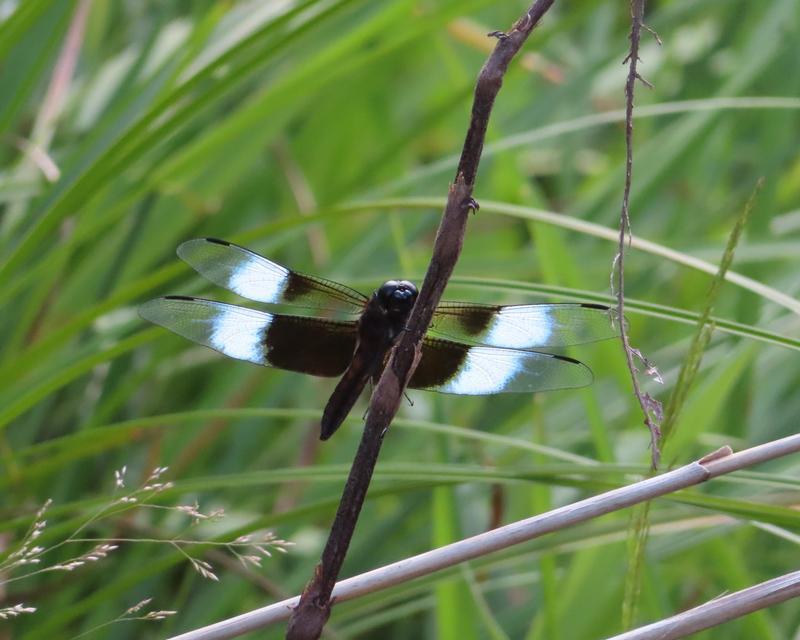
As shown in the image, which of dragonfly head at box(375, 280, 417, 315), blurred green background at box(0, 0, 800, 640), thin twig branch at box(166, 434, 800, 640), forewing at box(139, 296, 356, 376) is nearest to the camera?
thin twig branch at box(166, 434, 800, 640)

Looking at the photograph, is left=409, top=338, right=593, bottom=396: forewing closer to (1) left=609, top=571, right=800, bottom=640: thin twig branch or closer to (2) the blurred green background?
(2) the blurred green background

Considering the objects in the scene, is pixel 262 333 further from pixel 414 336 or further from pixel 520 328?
pixel 414 336

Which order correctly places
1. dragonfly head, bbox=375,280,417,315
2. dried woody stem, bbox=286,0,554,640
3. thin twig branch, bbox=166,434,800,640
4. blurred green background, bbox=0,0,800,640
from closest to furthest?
1. dried woody stem, bbox=286,0,554,640
2. thin twig branch, bbox=166,434,800,640
3. dragonfly head, bbox=375,280,417,315
4. blurred green background, bbox=0,0,800,640

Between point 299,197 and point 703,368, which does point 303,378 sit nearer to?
point 299,197

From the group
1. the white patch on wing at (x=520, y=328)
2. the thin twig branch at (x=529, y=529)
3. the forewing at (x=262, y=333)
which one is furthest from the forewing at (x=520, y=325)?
the thin twig branch at (x=529, y=529)

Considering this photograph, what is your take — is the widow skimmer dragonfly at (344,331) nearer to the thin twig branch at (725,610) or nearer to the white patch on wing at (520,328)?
the white patch on wing at (520,328)

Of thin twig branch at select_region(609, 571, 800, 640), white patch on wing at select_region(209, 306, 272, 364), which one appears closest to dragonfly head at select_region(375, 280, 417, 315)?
white patch on wing at select_region(209, 306, 272, 364)

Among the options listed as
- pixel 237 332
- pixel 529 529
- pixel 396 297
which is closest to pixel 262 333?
pixel 237 332
